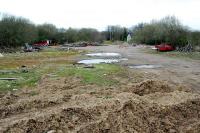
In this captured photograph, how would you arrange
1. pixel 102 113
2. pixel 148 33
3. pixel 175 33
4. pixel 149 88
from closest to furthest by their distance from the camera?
pixel 102 113 → pixel 149 88 → pixel 175 33 → pixel 148 33

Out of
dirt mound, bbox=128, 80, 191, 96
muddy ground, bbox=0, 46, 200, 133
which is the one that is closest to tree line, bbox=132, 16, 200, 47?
dirt mound, bbox=128, 80, 191, 96

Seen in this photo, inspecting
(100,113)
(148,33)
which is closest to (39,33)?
(148,33)

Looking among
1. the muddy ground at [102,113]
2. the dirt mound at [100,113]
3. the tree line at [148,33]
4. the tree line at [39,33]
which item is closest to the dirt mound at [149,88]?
the muddy ground at [102,113]

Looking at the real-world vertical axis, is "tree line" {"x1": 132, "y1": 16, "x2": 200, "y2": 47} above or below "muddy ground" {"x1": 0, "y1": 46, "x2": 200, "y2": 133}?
above

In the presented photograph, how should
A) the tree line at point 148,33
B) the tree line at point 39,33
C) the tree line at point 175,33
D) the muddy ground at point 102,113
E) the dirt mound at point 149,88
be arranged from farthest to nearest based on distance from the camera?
the tree line at point 39,33
the tree line at point 148,33
the tree line at point 175,33
the dirt mound at point 149,88
the muddy ground at point 102,113

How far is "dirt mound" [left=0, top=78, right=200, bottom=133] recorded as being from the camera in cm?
988

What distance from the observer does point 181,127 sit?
10.3m

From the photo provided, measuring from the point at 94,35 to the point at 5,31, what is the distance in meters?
55.5

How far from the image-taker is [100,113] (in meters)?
10.8

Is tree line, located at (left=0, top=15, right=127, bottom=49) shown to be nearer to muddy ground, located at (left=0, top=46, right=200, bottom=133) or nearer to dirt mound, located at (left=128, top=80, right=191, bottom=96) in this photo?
muddy ground, located at (left=0, top=46, right=200, bottom=133)

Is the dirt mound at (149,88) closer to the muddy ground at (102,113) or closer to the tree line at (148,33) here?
the muddy ground at (102,113)

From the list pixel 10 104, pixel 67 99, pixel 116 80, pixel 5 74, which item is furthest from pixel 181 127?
pixel 5 74

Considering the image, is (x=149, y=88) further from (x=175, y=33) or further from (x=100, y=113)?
(x=175, y=33)

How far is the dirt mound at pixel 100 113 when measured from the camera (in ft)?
32.4
